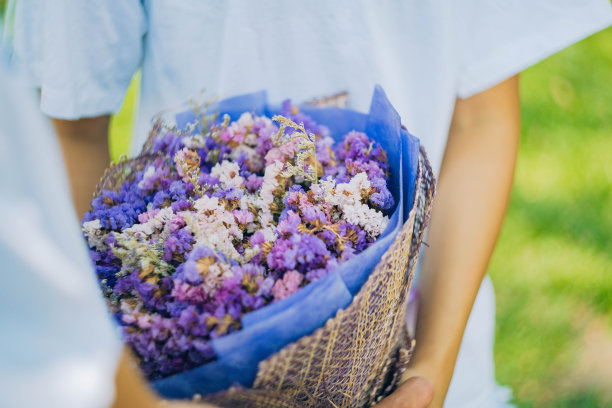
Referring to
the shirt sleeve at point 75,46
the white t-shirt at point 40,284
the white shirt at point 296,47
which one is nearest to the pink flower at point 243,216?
the white t-shirt at point 40,284

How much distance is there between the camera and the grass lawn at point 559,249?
93.5 inches

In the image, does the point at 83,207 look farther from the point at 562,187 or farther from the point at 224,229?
the point at 562,187

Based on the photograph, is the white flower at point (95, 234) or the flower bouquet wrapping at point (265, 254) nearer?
the flower bouquet wrapping at point (265, 254)

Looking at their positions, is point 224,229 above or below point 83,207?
above

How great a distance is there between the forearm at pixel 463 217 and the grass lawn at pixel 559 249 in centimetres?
143

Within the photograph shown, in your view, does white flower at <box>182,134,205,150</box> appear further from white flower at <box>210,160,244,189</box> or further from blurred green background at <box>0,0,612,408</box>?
blurred green background at <box>0,0,612,408</box>

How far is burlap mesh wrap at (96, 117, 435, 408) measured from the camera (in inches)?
25.4

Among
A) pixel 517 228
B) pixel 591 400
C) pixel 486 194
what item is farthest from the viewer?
pixel 517 228

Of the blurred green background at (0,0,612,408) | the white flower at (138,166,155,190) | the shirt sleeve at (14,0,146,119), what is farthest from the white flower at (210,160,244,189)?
the blurred green background at (0,0,612,408)

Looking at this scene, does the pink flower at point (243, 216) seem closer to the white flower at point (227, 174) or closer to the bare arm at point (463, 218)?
the white flower at point (227, 174)

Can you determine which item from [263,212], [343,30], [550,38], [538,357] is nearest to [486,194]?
[550,38]

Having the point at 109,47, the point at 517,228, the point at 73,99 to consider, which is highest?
the point at 109,47

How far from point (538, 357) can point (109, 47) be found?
240cm

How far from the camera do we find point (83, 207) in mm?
1220
